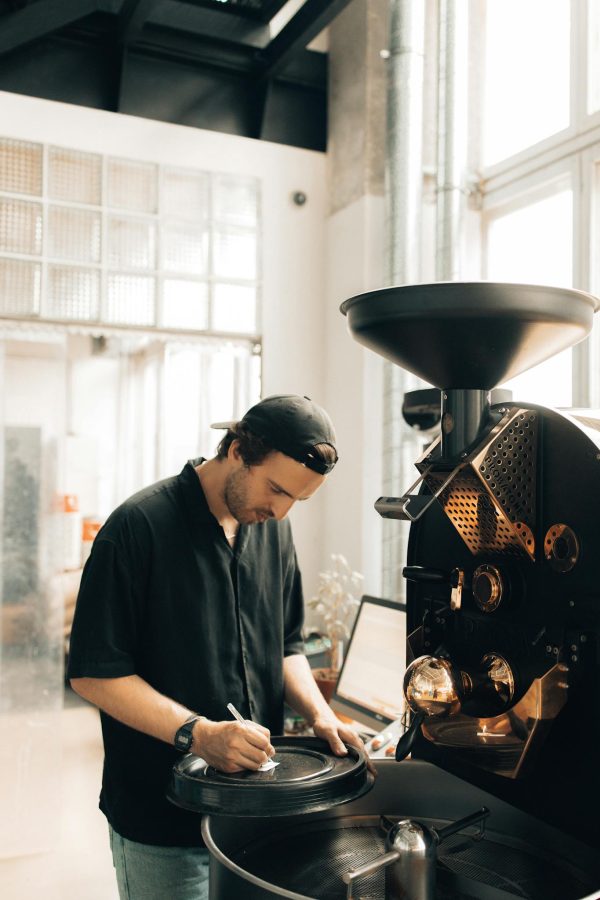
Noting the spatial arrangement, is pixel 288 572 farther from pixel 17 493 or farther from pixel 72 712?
pixel 72 712

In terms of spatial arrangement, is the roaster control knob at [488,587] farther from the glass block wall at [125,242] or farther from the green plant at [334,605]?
the glass block wall at [125,242]

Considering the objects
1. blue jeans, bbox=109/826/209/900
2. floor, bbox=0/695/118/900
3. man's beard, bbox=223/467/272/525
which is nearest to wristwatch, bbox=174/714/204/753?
blue jeans, bbox=109/826/209/900

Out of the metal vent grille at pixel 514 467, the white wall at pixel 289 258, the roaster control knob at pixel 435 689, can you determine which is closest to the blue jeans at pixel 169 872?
the roaster control knob at pixel 435 689

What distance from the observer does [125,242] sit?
3898 millimetres

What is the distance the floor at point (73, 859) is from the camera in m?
3.27

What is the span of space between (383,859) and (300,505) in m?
3.32

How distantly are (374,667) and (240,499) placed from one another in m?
1.23

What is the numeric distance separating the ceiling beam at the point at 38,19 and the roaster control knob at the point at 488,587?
3.31 meters

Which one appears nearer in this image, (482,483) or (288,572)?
(482,483)

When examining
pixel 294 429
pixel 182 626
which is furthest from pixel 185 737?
pixel 294 429

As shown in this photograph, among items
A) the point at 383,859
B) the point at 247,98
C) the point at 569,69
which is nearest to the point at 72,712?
the point at 247,98

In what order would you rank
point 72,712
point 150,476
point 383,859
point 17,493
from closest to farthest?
1. point 383,859
2. point 17,493
3. point 72,712
4. point 150,476

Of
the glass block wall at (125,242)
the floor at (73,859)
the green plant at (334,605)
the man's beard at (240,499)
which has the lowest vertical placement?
the floor at (73,859)

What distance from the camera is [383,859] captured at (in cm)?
92
